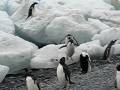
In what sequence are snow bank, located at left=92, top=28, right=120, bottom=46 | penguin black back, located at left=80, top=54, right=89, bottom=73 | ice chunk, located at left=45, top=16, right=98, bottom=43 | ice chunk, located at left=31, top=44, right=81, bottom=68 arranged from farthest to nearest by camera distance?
ice chunk, located at left=45, top=16, right=98, bottom=43 < snow bank, located at left=92, top=28, right=120, bottom=46 < ice chunk, located at left=31, top=44, right=81, bottom=68 < penguin black back, located at left=80, top=54, right=89, bottom=73

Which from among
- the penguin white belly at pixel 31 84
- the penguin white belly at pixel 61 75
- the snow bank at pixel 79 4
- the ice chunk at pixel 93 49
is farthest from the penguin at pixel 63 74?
the snow bank at pixel 79 4

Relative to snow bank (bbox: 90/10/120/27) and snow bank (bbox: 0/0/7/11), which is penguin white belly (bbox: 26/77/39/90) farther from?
snow bank (bbox: 0/0/7/11)

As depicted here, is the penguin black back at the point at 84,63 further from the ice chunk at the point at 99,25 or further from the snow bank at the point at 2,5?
the snow bank at the point at 2,5

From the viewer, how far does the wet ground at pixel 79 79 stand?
7098 millimetres

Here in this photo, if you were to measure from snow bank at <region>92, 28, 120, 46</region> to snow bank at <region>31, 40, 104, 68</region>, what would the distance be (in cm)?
42

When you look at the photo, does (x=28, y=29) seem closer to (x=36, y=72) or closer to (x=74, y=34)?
(x=74, y=34)

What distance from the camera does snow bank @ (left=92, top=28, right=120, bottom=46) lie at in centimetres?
998

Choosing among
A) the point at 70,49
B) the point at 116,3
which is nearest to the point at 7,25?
the point at 70,49

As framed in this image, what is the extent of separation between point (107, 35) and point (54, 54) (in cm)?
171

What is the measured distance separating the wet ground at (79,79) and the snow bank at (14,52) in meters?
0.29

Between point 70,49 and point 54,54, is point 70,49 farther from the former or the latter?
point 54,54

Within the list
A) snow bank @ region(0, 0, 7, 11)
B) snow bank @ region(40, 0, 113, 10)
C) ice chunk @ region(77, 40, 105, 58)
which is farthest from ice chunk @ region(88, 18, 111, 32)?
snow bank @ region(0, 0, 7, 11)

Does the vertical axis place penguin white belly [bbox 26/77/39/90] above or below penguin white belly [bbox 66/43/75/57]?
below

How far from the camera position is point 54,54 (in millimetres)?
8953
